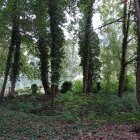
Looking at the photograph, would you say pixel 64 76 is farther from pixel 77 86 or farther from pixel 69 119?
pixel 69 119

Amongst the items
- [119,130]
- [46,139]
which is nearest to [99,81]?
[119,130]

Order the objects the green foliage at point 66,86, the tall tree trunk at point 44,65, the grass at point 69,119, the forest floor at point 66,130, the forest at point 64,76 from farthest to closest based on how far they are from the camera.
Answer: the green foliage at point 66,86 < the tall tree trunk at point 44,65 < the forest at point 64,76 < the grass at point 69,119 < the forest floor at point 66,130

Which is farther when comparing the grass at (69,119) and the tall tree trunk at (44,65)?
the tall tree trunk at (44,65)

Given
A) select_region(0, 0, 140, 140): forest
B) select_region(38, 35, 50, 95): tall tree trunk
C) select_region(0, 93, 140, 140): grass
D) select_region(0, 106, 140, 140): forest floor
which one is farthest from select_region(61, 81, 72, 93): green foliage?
select_region(0, 106, 140, 140): forest floor

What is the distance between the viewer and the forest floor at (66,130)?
11.9 metres

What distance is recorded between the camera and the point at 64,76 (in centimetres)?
3784

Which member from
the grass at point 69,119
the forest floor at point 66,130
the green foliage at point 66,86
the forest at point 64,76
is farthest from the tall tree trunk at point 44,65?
the forest floor at point 66,130

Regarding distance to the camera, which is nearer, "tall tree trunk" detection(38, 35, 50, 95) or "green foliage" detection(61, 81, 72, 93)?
"tall tree trunk" detection(38, 35, 50, 95)

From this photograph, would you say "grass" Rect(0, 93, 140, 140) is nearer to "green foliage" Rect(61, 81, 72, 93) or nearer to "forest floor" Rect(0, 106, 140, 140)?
"forest floor" Rect(0, 106, 140, 140)

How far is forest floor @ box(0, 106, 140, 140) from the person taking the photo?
11.9 meters

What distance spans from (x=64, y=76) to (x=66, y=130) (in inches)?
971

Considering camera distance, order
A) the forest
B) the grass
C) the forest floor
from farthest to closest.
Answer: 1. the forest
2. the grass
3. the forest floor

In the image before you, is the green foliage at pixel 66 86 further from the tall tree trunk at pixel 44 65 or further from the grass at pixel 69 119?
the grass at pixel 69 119

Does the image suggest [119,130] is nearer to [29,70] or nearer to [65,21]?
[65,21]
